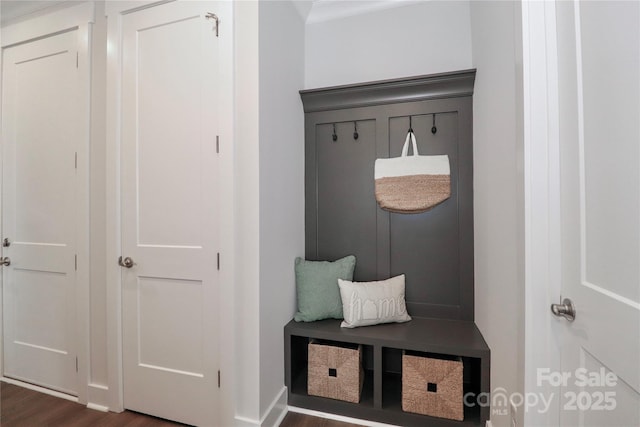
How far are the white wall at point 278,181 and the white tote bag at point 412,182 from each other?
614mm

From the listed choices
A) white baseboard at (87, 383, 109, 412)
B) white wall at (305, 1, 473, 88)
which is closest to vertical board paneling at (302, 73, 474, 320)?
white wall at (305, 1, 473, 88)

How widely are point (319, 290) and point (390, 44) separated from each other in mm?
1813

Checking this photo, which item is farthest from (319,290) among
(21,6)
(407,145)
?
(21,6)

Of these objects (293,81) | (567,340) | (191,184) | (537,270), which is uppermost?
(293,81)

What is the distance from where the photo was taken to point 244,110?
5.07 ft

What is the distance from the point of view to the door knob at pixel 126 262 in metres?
1.73

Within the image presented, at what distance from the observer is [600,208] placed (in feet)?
2.69

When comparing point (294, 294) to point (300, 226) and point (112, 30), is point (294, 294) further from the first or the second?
point (112, 30)

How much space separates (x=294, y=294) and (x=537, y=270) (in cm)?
137

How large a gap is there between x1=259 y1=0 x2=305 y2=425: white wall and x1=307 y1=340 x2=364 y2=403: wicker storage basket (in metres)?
0.20

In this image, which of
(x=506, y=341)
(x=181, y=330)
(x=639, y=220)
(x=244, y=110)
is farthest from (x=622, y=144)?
(x=181, y=330)

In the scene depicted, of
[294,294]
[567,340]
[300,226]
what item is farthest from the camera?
[300,226]

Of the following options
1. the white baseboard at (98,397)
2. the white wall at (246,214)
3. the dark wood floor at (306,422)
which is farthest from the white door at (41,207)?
the dark wood floor at (306,422)

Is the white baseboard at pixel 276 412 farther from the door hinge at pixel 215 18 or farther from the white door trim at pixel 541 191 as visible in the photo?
the door hinge at pixel 215 18
